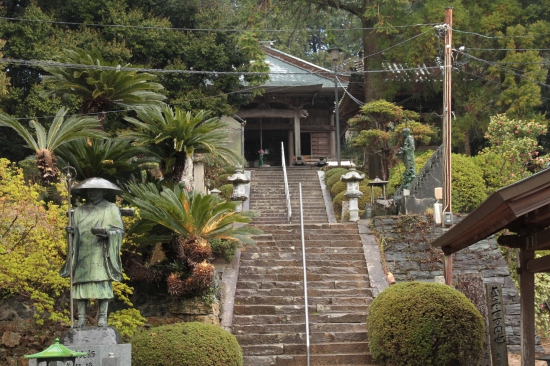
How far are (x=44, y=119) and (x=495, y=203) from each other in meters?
16.9

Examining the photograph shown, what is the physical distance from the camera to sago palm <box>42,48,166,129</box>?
47.2ft

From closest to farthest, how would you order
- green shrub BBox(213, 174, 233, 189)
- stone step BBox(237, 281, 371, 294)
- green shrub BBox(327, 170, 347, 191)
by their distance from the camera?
stone step BBox(237, 281, 371, 294) < green shrub BBox(327, 170, 347, 191) < green shrub BBox(213, 174, 233, 189)

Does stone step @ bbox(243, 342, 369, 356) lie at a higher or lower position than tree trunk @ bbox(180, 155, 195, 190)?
lower

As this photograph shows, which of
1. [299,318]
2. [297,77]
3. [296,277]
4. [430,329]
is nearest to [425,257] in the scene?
[296,277]

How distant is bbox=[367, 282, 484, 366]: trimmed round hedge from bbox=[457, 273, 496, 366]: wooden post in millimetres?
94

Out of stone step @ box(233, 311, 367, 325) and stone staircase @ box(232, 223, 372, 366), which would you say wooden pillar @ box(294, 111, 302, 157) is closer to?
stone staircase @ box(232, 223, 372, 366)

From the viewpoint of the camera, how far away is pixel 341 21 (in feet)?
160

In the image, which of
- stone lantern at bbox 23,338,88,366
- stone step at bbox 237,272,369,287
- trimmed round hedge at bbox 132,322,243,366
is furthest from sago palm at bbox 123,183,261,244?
stone lantern at bbox 23,338,88,366

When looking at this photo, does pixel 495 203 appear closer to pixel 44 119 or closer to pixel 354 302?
pixel 354 302

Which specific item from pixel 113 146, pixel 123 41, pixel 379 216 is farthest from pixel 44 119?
pixel 379 216

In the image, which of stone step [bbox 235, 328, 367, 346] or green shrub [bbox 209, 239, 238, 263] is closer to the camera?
stone step [bbox 235, 328, 367, 346]

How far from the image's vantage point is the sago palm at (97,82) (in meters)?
14.4

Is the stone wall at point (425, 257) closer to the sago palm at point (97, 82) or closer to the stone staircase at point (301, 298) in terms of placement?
the stone staircase at point (301, 298)

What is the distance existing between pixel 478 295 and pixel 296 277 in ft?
15.4
